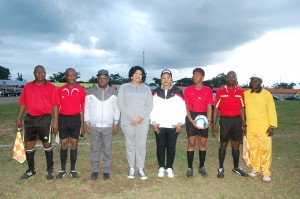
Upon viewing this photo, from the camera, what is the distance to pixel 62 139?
5730 millimetres

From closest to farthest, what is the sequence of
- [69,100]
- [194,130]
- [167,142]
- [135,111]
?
[69,100]
[135,111]
[194,130]
[167,142]

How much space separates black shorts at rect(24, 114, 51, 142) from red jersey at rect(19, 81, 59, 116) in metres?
0.10

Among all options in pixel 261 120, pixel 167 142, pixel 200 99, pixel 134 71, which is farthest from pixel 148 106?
pixel 261 120

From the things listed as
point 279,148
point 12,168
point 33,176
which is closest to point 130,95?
point 33,176

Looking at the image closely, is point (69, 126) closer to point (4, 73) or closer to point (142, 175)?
point (142, 175)

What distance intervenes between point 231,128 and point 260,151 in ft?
2.66

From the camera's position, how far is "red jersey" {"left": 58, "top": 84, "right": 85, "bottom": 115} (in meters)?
5.59

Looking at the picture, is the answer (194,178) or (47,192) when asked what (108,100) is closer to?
(47,192)

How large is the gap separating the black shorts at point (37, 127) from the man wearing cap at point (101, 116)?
76cm

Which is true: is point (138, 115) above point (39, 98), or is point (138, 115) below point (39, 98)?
below

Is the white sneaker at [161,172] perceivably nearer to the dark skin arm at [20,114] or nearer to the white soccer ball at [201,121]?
the white soccer ball at [201,121]

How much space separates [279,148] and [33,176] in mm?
7132

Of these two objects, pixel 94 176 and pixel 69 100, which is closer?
pixel 69 100

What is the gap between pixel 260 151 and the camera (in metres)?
5.95
